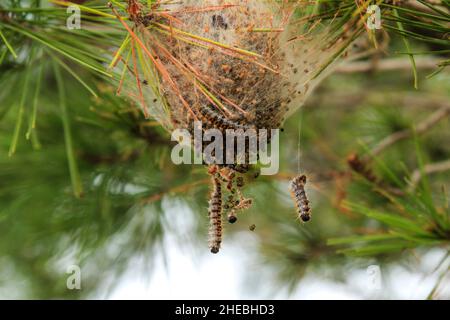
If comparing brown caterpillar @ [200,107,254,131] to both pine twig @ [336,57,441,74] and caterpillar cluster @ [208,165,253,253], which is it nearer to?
caterpillar cluster @ [208,165,253,253]

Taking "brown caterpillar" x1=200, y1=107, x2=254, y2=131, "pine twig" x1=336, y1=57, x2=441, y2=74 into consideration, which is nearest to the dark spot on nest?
Result: "brown caterpillar" x1=200, y1=107, x2=254, y2=131

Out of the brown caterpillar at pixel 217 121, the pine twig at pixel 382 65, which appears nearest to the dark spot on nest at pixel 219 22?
the brown caterpillar at pixel 217 121

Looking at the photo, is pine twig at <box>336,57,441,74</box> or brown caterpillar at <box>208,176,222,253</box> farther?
pine twig at <box>336,57,441,74</box>

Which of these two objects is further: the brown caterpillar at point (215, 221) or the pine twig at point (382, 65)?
the pine twig at point (382, 65)

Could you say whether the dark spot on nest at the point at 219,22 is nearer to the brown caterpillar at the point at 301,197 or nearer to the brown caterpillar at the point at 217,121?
the brown caterpillar at the point at 217,121

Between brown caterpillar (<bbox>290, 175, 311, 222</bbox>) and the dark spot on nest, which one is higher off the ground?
the dark spot on nest
